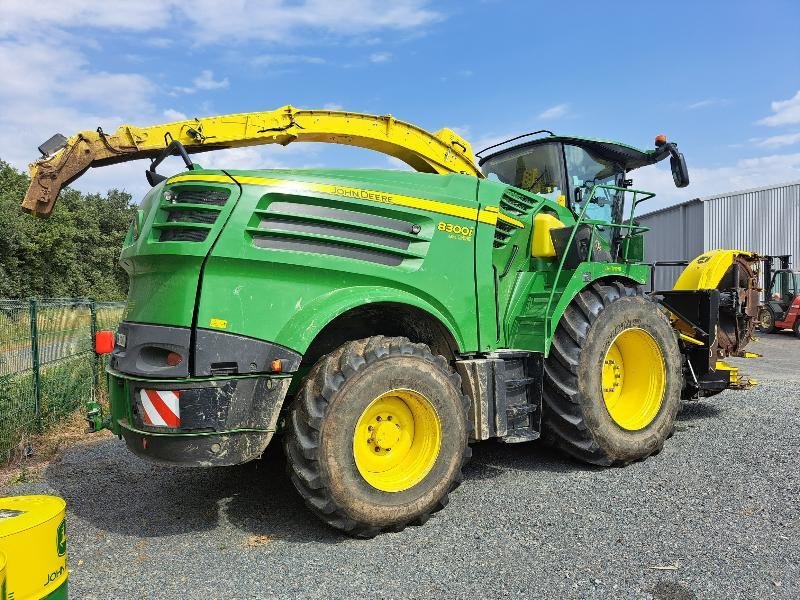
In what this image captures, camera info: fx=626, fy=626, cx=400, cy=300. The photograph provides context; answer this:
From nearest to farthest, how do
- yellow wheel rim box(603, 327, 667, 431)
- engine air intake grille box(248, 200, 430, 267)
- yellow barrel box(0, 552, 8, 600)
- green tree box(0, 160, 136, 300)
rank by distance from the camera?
yellow barrel box(0, 552, 8, 600) → engine air intake grille box(248, 200, 430, 267) → yellow wheel rim box(603, 327, 667, 431) → green tree box(0, 160, 136, 300)

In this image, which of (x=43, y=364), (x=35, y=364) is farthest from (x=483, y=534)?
(x=43, y=364)

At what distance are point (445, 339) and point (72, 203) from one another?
33883 millimetres

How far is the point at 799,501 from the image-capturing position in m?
4.07

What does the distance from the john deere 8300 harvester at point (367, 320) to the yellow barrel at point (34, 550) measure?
0.94m

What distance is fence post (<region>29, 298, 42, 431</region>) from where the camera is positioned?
608 cm

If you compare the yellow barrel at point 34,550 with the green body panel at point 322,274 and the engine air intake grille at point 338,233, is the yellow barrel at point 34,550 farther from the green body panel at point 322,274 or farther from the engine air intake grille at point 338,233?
the engine air intake grille at point 338,233

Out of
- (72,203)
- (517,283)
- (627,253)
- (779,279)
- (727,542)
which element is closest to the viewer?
(727,542)

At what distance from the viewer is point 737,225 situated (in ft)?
82.2

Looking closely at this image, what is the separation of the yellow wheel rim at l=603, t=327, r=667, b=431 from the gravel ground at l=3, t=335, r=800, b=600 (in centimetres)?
44

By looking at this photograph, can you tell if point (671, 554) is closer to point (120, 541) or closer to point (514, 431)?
point (514, 431)

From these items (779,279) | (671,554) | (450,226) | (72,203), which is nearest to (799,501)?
(671,554)

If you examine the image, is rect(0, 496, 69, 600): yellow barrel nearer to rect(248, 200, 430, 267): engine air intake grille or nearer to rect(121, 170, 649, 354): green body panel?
rect(121, 170, 649, 354): green body panel

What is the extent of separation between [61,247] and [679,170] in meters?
28.9

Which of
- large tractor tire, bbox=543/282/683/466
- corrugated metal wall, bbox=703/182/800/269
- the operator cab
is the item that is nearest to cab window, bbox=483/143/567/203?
the operator cab
